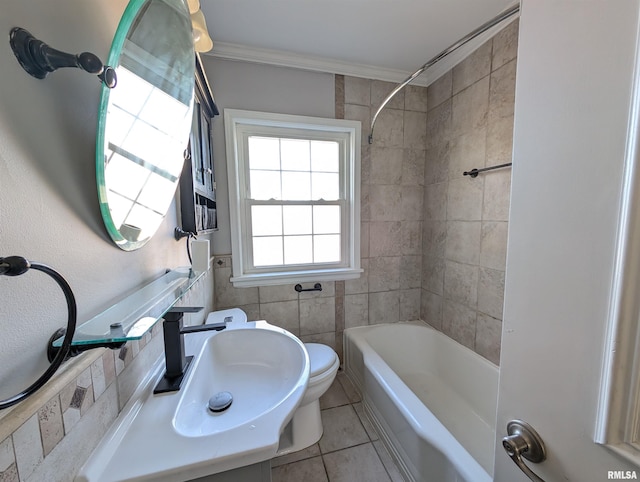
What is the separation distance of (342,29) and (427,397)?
8.38ft

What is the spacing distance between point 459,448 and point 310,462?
0.79 meters

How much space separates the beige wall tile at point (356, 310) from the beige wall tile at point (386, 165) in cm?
100

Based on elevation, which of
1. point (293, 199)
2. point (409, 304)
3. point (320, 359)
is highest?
point (293, 199)

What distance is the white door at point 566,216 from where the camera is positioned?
1.08ft

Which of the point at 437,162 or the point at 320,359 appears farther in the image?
the point at 437,162

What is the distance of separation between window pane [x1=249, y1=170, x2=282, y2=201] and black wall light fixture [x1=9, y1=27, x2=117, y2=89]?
1499mm

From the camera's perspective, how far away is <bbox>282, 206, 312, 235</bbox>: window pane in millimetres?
2033

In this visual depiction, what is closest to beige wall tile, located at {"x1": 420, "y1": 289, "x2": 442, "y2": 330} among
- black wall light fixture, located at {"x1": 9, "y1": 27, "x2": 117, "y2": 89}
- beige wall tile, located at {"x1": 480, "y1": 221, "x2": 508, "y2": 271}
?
beige wall tile, located at {"x1": 480, "y1": 221, "x2": 508, "y2": 271}

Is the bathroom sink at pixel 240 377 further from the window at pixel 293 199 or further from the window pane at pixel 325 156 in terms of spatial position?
the window pane at pixel 325 156

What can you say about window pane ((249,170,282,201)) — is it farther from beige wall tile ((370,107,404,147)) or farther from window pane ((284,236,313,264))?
beige wall tile ((370,107,404,147))

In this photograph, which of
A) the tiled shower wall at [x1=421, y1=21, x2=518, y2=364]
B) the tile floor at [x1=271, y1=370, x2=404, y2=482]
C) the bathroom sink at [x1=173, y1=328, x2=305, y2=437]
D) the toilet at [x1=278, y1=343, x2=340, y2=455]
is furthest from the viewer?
the tiled shower wall at [x1=421, y1=21, x2=518, y2=364]

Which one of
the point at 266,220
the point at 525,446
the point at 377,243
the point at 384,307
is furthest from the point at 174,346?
the point at 384,307

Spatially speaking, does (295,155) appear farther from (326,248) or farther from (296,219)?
(326,248)

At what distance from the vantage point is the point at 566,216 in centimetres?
38
